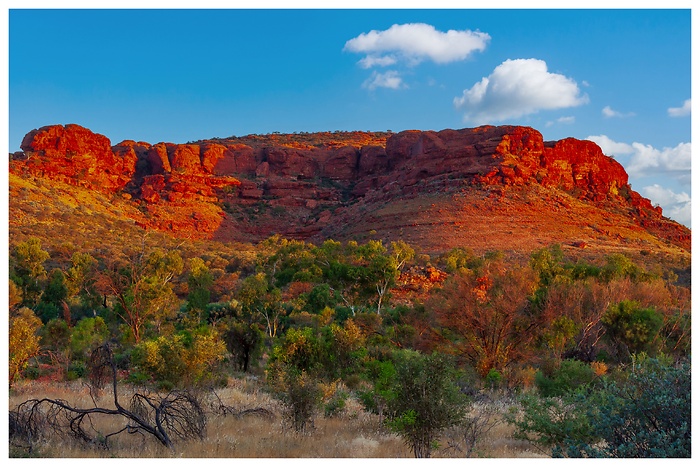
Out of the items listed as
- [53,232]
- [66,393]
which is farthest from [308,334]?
[53,232]

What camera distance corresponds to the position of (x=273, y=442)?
289 inches

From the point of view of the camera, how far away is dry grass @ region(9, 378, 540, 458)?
662 centimetres

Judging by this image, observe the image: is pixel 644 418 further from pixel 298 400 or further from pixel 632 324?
pixel 632 324

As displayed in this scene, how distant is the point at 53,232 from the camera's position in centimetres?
4325

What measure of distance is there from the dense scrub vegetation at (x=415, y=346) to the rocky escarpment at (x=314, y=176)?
111 feet

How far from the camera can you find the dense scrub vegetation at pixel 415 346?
6.66 meters

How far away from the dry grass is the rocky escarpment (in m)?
44.2

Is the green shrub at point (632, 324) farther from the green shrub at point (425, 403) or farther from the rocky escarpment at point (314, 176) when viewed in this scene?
the rocky escarpment at point (314, 176)

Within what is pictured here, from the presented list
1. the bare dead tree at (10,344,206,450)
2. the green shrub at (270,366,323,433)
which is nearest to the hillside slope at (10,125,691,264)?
the green shrub at (270,366,323,433)

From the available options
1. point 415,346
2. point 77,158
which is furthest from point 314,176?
point 415,346

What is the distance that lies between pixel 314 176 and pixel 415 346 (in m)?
70.8

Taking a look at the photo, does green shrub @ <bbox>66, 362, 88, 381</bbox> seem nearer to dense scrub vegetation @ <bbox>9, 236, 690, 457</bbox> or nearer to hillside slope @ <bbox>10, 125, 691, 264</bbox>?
dense scrub vegetation @ <bbox>9, 236, 690, 457</bbox>

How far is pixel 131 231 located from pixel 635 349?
5080 centimetres

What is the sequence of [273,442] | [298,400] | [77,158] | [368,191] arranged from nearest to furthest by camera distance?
[273,442] → [298,400] → [77,158] → [368,191]
